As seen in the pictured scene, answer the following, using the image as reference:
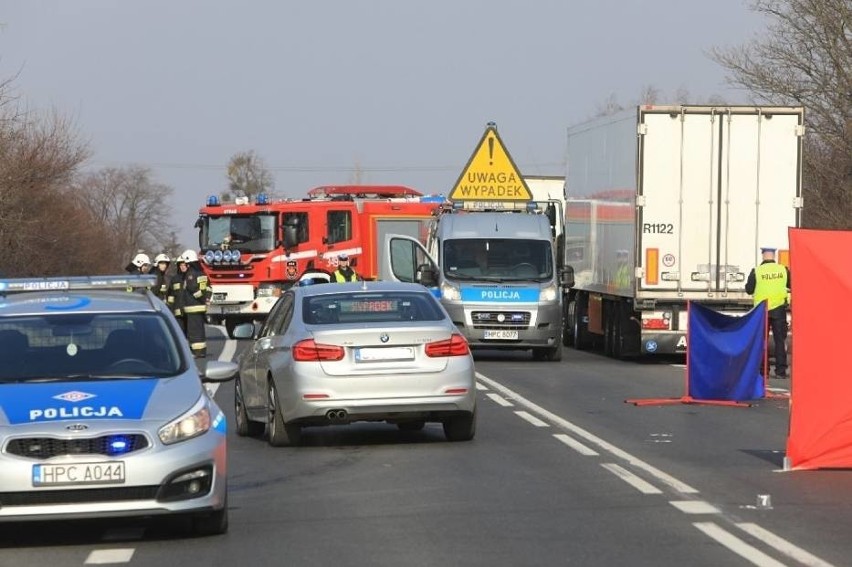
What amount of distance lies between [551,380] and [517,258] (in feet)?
16.7

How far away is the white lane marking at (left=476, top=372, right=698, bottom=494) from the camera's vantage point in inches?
456

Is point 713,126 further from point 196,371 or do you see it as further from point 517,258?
point 196,371

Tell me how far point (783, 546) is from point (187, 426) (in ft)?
10.9

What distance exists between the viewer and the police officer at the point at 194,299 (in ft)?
83.0

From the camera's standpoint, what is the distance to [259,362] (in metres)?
15.0

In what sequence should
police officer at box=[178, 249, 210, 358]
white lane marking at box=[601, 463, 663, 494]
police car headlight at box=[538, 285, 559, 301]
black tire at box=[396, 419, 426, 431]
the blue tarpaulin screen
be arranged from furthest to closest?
police car headlight at box=[538, 285, 559, 301] < police officer at box=[178, 249, 210, 358] < the blue tarpaulin screen < black tire at box=[396, 419, 426, 431] < white lane marking at box=[601, 463, 663, 494]

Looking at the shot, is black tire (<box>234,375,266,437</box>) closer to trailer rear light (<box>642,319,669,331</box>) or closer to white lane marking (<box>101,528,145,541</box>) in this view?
white lane marking (<box>101,528,145,541</box>)

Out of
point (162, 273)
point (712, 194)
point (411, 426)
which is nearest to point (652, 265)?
A: point (712, 194)

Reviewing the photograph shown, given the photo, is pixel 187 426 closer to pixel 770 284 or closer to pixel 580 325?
pixel 770 284

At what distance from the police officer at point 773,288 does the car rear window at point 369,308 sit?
9.13m

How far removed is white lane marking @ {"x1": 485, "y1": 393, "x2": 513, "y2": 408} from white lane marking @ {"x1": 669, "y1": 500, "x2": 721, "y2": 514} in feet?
25.5

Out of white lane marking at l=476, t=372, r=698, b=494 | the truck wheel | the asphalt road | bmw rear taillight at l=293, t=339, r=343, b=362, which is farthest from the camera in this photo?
the truck wheel

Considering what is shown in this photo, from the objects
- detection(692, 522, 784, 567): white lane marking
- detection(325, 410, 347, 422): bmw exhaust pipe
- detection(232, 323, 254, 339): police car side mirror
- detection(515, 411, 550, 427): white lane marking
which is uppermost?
detection(232, 323, 254, 339): police car side mirror

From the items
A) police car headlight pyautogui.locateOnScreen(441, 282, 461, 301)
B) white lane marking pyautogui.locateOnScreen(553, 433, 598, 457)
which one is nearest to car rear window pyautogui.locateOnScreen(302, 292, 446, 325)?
white lane marking pyautogui.locateOnScreen(553, 433, 598, 457)
